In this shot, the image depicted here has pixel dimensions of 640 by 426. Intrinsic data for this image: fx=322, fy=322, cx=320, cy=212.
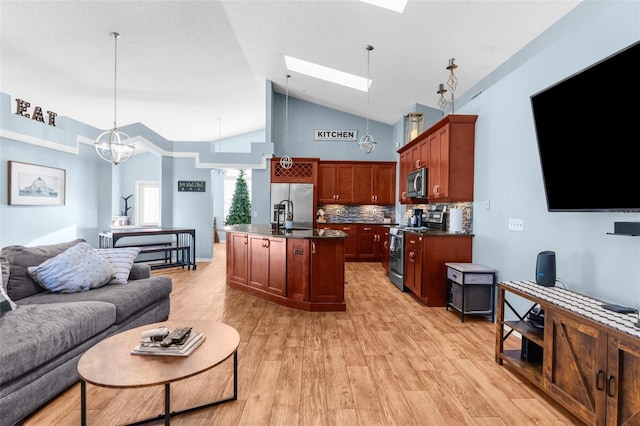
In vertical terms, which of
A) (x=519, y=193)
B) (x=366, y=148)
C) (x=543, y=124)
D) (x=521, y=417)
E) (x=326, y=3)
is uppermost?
(x=326, y=3)

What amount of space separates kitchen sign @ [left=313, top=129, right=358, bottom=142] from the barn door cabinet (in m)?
6.26

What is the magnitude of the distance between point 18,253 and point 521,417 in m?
3.80

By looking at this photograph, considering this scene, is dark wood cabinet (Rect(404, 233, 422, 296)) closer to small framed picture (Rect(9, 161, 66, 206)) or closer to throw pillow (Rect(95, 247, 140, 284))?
throw pillow (Rect(95, 247, 140, 284))

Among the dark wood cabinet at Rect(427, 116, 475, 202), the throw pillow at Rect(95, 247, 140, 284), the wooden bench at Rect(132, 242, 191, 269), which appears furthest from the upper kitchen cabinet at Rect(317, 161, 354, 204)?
the throw pillow at Rect(95, 247, 140, 284)

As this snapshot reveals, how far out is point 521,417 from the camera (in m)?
1.89

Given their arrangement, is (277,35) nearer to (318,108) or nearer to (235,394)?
(318,108)

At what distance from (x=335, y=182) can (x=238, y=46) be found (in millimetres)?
3600

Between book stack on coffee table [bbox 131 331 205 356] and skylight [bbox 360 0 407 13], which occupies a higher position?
skylight [bbox 360 0 407 13]

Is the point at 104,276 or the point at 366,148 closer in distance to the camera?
the point at 104,276

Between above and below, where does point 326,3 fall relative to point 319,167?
above

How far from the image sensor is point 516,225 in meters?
3.20

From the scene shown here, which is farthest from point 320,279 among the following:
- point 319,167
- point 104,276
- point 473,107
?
point 319,167

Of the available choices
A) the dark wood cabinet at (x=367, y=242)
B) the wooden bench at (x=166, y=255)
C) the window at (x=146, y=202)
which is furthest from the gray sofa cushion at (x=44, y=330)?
the window at (x=146, y=202)

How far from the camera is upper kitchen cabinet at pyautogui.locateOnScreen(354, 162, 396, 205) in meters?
7.82
